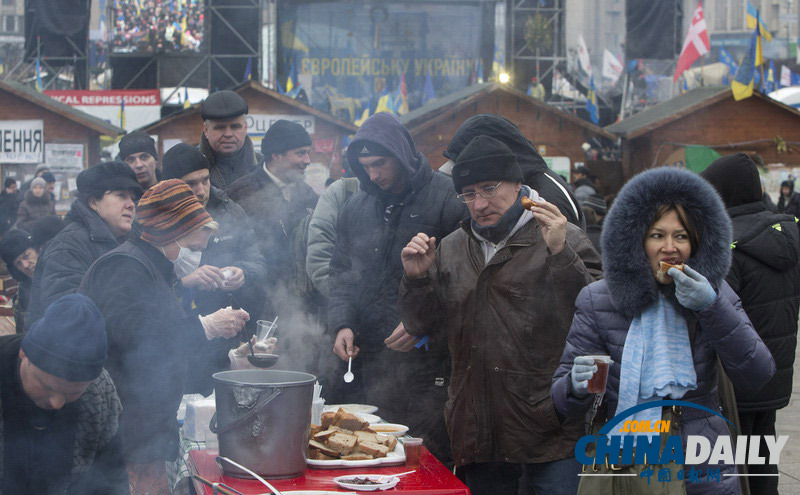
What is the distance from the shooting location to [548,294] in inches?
157

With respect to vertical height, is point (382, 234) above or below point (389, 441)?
above

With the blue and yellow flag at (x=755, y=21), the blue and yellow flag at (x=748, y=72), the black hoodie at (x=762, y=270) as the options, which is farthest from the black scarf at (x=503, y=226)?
the blue and yellow flag at (x=755, y=21)

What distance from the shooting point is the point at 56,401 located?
10.6ft

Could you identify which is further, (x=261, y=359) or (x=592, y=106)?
(x=592, y=106)

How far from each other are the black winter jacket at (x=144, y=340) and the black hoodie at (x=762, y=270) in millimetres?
2953

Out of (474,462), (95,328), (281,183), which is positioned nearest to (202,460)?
(95,328)

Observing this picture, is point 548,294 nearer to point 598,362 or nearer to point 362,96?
point 598,362

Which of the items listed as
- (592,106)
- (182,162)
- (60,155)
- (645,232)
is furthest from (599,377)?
(592,106)

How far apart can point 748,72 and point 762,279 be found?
17431 mm

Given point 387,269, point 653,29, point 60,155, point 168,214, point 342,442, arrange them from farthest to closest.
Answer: point 653,29 < point 60,155 < point 387,269 < point 168,214 < point 342,442

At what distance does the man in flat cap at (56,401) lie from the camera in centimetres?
313

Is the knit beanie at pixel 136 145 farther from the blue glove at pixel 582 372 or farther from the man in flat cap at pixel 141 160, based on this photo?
the blue glove at pixel 582 372

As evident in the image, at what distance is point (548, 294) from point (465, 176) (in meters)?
0.64

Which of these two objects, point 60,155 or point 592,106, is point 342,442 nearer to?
point 60,155
